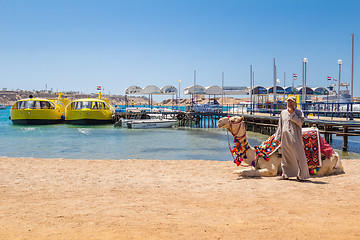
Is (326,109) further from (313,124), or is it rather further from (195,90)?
(195,90)

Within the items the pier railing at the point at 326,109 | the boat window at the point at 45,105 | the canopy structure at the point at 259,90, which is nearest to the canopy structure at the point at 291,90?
the canopy structure at the point at 259,90

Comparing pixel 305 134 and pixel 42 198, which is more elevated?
pixel 305 134

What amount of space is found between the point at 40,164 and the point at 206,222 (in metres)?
8.73

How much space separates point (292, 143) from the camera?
722cm

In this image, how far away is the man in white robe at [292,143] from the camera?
7191 mm

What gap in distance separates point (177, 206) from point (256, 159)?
3334 mm

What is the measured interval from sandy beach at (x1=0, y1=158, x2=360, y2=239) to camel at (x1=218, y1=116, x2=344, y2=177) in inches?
11.3

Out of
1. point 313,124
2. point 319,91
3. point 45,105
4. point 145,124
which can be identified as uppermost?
point 319,91

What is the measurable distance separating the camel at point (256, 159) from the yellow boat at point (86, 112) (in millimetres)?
37595

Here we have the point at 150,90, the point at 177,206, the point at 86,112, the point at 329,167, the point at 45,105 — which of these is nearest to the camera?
the point at 177,206

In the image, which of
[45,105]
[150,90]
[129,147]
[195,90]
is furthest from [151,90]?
[129,147]

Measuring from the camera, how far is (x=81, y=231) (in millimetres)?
4340

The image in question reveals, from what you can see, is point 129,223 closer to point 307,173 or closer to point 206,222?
point 206,222

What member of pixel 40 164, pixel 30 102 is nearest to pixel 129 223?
pixel 40 164
